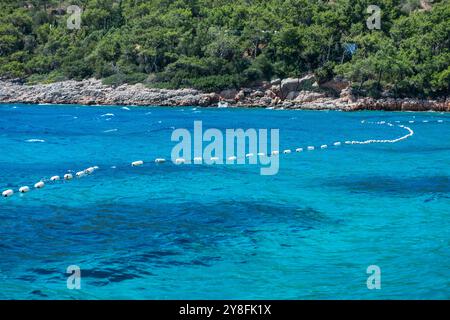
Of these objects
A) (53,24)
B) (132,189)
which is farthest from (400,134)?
(53,24)

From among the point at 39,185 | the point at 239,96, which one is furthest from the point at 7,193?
the point at 239,96

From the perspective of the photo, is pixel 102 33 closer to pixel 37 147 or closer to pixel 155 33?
pixel 155 33

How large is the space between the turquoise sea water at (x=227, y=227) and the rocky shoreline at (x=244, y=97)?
45925mm

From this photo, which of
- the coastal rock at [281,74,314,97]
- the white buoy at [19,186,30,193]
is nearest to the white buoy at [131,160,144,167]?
the white buoy at [19,186,30,193]

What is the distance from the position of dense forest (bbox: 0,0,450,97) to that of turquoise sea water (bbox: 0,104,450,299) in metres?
49.3

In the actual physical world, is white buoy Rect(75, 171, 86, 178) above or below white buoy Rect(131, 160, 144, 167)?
above

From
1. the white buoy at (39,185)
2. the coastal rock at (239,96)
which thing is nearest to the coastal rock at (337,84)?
the coastal rock at (239,96)

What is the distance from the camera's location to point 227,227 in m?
17.9

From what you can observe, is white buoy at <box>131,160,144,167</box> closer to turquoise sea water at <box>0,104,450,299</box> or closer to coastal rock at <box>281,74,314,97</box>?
turquoise sea water at <box>0,104,450,299</box>

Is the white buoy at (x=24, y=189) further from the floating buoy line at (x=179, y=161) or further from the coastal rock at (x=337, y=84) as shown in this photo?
the coastal rock at (x=337, y=84)

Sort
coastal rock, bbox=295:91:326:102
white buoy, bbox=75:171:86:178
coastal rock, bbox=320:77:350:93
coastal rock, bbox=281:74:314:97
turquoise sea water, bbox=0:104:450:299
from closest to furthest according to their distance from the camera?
turquoise sea water, bbox=0:104:450:299 → white buoy, bbox=75:171:86:178 → coastal rock, bbox=295:91:326:102 → coastal rock, bbox=320:77:350:93 → coastal rock, bbox=281:74:314:97

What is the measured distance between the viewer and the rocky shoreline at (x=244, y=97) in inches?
3191

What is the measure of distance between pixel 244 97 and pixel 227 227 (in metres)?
69.8

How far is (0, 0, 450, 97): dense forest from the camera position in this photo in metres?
82.9
